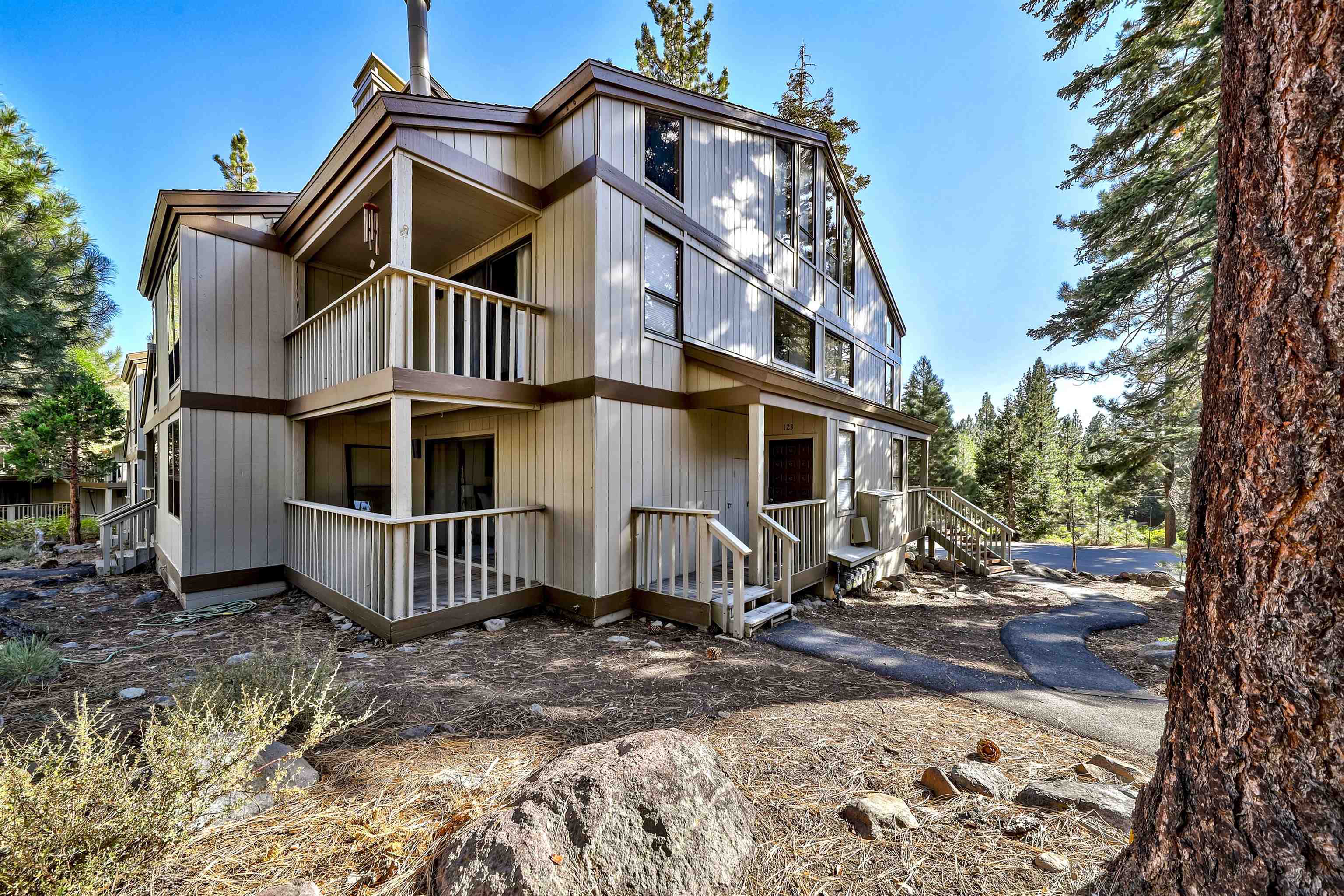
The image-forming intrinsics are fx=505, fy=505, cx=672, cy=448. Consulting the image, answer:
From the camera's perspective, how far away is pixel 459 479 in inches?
344

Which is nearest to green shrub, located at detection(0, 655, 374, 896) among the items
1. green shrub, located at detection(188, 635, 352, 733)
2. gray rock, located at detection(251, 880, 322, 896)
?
gray rock, located at detection(251, 880, 322, 896)

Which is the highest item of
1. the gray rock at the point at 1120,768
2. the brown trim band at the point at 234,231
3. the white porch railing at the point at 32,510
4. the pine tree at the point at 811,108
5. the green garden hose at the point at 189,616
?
the pine tree at the point at 811,108

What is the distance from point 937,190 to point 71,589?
21.2 m

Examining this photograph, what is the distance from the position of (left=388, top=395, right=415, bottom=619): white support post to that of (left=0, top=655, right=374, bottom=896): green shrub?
9.07 feet

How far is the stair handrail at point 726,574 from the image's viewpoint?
5.53 m

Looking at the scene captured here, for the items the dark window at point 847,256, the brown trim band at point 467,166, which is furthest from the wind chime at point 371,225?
the dark window at point 847,256

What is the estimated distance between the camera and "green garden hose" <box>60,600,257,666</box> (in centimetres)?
534

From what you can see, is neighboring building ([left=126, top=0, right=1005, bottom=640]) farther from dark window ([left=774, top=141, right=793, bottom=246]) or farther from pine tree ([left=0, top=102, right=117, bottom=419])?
pine tree ([left=0, top=102, right=117, bottom=419])

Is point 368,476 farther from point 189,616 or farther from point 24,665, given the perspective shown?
point 24,665

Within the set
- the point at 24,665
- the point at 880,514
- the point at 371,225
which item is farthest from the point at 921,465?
the point at 24,665

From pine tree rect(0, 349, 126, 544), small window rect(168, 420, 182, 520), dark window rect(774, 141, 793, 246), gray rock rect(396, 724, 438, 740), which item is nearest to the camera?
gray rock rect(396, 724, 438, 740)

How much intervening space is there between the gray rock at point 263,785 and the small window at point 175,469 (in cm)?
631

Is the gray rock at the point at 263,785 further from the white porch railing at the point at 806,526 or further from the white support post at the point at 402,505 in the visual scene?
the white porch railing at the point at 806,526

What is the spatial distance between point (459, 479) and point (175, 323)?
4.68 meters
